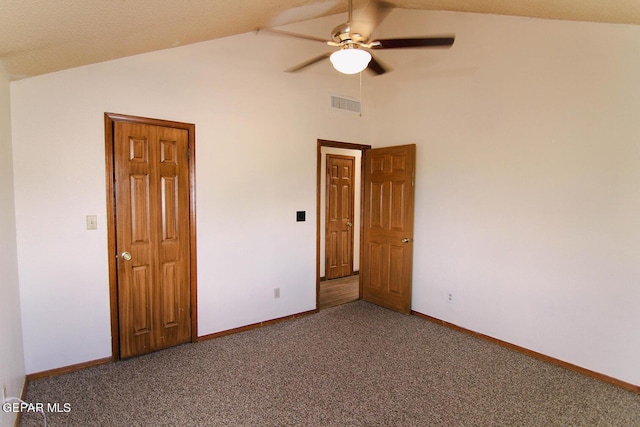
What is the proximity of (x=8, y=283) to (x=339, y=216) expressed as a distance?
14.3 feet

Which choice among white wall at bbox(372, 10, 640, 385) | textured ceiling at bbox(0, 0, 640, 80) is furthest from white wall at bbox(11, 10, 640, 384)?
textured ceiling at bbox(0, 0, 640, 80)

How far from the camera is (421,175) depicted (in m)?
4.00

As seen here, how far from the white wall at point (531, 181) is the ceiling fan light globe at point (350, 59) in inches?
73.1

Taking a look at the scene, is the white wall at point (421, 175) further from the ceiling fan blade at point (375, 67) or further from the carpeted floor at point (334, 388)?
the ceiling fan blade at point (375, 67)

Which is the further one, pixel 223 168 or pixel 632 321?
pixel 223 168

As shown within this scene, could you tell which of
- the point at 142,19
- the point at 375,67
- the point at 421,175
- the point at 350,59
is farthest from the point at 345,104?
the point at 142,19

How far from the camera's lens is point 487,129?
337cm

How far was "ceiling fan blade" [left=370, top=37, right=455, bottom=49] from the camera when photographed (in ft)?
7.13

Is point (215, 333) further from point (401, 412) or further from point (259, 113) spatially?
point (259, 113)

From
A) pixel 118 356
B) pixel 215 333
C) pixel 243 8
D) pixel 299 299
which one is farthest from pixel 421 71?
pixel 118 356

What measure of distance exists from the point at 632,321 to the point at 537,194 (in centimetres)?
117

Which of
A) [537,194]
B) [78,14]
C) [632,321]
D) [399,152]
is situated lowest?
[632,321]

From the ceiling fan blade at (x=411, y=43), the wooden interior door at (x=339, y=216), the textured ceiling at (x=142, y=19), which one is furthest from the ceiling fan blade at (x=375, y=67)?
the wooden interior door at (x=339, y=216)

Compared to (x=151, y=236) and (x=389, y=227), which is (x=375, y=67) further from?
(x=151, y=236)
